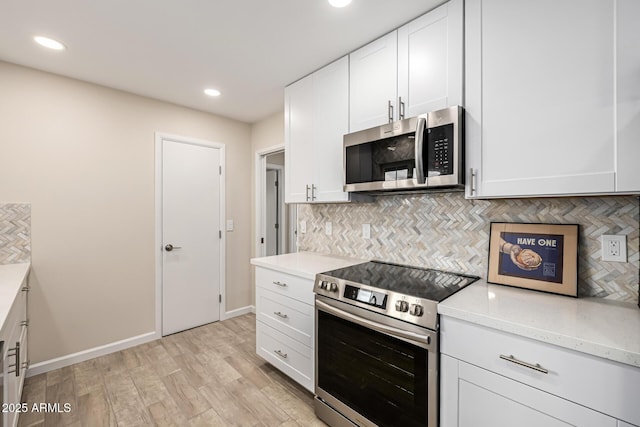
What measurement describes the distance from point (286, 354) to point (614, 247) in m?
2.08

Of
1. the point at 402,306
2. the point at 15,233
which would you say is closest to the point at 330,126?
the point at 402,306

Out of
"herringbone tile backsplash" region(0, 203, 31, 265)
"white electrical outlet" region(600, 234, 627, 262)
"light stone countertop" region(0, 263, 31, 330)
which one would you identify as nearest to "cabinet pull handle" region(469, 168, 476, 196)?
"white electrical outlet" region(600, 234, 627, 262)

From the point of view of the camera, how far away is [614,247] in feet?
4.54

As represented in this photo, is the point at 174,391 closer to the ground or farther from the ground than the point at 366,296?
closer to the ground

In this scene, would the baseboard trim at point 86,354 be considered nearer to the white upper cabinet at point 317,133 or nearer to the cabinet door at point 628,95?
the white upper cabinet at point 317,133

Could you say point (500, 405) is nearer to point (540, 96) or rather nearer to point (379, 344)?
point (379, 344)

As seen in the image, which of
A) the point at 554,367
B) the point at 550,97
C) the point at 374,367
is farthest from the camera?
the point at 374,367

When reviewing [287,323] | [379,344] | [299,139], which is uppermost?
[299,139]

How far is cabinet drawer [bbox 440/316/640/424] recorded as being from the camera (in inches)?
36.6

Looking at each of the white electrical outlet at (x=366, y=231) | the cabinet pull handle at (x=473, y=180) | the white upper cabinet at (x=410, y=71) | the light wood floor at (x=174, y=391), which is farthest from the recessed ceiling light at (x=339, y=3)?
the light wood floor at (x=174, y=391)

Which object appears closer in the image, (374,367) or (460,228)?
(374,367)

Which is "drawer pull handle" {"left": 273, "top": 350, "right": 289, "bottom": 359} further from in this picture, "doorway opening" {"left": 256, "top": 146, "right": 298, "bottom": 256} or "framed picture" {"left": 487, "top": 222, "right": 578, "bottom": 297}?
"doorway opening" {"left": 256, "top": 146, "right": 298, "bottom": 256}

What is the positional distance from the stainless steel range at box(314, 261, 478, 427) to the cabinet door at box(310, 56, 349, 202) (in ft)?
2.25

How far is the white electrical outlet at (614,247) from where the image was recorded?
4.47 feet
